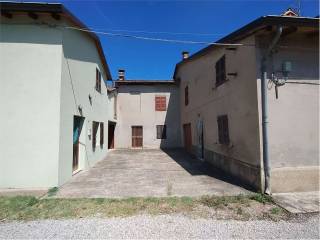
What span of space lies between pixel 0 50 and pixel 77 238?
6.09 metres

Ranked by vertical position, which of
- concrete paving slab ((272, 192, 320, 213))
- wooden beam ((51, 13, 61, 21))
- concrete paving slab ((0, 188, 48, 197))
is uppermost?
wooden beam ((51, 13, 61, 21))

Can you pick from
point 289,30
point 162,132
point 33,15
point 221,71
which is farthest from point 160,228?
point 162,132

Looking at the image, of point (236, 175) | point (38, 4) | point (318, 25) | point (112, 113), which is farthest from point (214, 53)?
point (112, 113)

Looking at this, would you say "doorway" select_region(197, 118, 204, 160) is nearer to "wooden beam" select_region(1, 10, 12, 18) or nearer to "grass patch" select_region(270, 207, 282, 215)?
"grass patch" select_region(270, 207, 282, 215)

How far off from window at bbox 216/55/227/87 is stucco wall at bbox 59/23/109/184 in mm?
5465

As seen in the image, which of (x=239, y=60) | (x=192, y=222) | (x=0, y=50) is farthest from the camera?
(x=239, y=60)

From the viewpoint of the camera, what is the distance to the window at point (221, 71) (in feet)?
27.2

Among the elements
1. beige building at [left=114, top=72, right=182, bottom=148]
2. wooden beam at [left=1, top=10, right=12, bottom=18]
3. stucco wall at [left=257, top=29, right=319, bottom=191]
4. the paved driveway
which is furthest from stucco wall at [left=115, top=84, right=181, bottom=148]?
stucco wall at [left=257, top=29, right=319, bottom=191]

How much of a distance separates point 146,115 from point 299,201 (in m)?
13.7

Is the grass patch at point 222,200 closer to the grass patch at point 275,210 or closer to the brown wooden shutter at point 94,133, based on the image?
the grass patch at point 275,210

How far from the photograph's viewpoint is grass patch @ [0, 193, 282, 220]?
455 cm

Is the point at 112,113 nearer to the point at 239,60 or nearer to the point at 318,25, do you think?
the point at 239,60

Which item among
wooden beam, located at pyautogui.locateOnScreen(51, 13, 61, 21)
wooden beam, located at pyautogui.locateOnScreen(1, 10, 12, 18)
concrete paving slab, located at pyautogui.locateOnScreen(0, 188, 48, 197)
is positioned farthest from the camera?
wooden beam, located at pyautogui.locateOnScreen(51, 13, 61, 21)

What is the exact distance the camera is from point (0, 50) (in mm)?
6492
